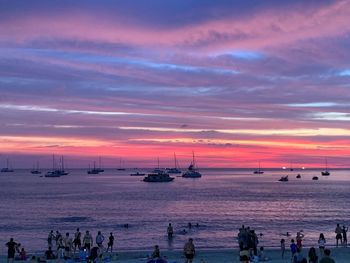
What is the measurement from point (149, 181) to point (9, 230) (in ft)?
461

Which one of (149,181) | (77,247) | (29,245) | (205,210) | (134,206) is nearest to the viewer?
(77,247)

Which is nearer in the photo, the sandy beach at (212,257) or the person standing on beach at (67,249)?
the person standing on beach at (67,249)

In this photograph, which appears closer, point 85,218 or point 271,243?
point 271,243

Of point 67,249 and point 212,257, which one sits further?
point 212,257

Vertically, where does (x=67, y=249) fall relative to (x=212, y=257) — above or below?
above

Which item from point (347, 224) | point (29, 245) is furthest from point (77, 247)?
point (347, 224)

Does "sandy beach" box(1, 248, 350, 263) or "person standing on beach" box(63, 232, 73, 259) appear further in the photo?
"sandy beach" box(1, 248, 350, 263)

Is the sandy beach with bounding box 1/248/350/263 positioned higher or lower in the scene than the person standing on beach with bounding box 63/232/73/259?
lower

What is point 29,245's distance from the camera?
40.8 meters

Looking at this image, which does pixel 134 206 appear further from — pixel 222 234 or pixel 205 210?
pixel 222 234

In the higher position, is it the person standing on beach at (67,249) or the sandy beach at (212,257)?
the person standing on beach at (67,249)

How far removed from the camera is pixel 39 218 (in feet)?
208

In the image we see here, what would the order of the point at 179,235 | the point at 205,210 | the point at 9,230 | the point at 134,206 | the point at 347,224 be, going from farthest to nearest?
the point at 134,206, the point at 205,210, the point at 347,224, the point at 9,230, the point at 179,235

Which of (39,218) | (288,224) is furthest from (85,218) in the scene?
(288,224)
